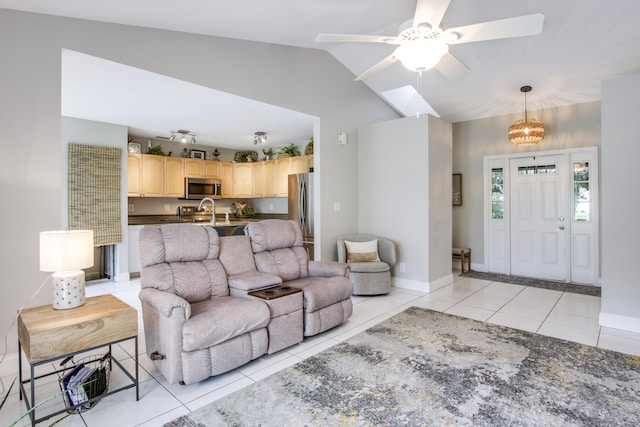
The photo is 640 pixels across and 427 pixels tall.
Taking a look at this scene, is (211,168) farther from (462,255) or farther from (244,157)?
(462,255)

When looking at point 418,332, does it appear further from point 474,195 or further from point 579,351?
point 474,195

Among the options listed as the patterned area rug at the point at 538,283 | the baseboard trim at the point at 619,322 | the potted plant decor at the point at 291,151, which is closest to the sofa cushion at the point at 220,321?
the baseboard trim at the point at 619,322

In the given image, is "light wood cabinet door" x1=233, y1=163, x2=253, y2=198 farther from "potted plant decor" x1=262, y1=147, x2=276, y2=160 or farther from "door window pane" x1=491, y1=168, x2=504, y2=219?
"door window pane" x1=491, y1=168, x2=504, y2=219

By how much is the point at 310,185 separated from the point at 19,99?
3586 mm

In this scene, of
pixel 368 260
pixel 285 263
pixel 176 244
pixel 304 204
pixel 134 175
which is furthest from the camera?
pixel 134 175

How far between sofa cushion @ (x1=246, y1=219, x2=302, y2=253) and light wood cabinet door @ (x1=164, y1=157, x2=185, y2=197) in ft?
11.1

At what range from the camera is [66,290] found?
2.23 meters

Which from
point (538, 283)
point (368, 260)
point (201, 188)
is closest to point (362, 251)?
point (368, 260)

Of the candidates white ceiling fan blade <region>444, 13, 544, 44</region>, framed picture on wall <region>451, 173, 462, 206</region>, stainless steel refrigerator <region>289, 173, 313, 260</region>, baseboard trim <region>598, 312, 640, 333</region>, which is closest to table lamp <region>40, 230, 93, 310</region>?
white ceiling fan blade <region>444, 13, 544, 44</region>

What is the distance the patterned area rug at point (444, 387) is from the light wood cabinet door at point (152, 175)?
459cm

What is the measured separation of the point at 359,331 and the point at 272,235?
4.19 feet

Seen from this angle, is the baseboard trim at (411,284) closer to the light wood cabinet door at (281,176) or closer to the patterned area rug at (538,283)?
the patterned area rug at (538,283)

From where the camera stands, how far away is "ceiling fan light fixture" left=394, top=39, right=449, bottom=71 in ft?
7.88

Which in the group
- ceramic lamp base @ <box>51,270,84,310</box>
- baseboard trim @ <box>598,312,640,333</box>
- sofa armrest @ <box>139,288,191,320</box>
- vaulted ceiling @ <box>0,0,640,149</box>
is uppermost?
vaulted ceiling @ <box>0,0,640,149</box>
